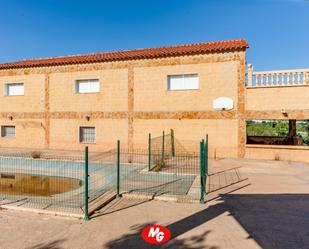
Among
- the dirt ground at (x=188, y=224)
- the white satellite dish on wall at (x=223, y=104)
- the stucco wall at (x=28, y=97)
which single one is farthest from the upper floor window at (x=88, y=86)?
the dirt ground at (x=188, y=224)

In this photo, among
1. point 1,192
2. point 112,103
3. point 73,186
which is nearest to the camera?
point 1,192

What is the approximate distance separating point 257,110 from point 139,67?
8.03 meters

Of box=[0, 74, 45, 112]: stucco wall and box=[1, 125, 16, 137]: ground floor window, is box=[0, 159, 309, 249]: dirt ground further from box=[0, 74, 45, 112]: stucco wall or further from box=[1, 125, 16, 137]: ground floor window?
box=[1, 125, 16, 137]: ground floor window

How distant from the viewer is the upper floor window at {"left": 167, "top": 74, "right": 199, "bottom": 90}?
1383 centimetres

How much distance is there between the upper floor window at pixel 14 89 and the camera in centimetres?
1748

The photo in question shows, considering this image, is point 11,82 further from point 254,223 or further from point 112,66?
point 254,223

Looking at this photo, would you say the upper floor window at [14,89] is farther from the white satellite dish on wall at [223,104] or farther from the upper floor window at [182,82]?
the white satellite dish on wall at [223,104]

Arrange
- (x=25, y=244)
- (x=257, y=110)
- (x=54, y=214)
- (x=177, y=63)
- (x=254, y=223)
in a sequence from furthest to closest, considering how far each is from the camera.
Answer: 1. (x=177, y=63)
2. (x=257, y=110)
3. (x=54, y=214)
4. (x=254, y=223)
5. (x=25, y=244)

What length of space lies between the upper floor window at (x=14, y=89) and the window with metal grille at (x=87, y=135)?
623 centimetres

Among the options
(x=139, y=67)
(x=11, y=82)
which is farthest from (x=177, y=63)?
(x=11, y=82)

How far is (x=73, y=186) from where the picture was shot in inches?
308

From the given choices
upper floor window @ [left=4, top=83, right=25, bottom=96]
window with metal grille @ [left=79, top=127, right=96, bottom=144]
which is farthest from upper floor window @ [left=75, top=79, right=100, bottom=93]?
upper floor window @ [left=4, top=83, right=25, bottom=96]

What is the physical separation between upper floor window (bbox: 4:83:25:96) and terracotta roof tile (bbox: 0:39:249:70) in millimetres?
1455

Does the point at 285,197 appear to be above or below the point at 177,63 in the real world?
below
